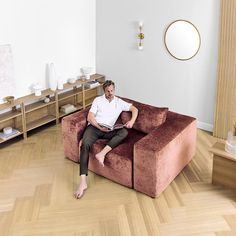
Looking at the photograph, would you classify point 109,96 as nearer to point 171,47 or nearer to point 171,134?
point 171,134

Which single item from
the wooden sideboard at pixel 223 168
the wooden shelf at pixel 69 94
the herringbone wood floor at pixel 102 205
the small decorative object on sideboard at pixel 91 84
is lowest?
the herringbone wood floor at pixel 102 205

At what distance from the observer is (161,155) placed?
327 centimetres

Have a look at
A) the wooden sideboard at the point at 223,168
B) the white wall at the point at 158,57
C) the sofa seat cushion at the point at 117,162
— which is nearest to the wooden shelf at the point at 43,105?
the white wall at the point at 158,57

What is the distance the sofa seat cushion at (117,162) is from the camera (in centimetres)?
346

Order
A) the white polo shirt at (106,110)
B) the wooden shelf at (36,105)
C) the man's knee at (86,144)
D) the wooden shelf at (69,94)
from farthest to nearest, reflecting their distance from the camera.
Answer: the wooden shelf at (69,94) < the wooden shelf at (36,105) < the white polo shirt at (106,110) < the man's knee at (86,144)

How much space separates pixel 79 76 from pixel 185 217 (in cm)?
321

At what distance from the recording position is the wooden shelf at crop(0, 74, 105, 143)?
449cm

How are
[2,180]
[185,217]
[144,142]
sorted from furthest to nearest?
[2,180] < [144,142] < [185,217]

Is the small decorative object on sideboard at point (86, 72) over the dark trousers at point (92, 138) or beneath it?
over

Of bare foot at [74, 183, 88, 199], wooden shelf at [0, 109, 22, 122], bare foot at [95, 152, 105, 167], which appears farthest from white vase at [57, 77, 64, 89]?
bare foot at [74, 183, 88, 199]

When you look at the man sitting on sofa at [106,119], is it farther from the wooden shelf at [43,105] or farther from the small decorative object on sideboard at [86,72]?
the small decorative object on sideboard at [86,72]

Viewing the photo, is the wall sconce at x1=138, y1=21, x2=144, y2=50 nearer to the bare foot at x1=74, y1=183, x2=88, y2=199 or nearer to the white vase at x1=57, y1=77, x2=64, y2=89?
the white vase at x1=57, y1=77, x2=64, y2=89

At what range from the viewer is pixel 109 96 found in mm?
3812

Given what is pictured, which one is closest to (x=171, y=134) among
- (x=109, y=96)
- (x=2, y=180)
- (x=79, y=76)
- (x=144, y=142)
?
(x=144, y=142)
